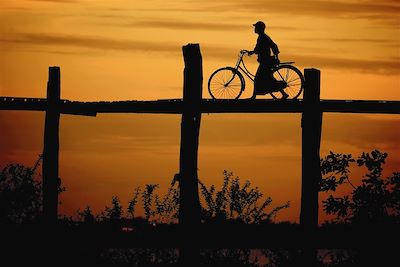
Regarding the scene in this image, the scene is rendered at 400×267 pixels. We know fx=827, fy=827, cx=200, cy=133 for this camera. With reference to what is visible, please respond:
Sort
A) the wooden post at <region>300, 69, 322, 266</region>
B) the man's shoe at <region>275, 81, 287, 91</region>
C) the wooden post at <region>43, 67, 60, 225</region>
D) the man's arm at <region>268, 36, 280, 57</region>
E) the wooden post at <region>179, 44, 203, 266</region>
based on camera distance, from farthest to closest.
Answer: the man's shoe at <region>275, 81, 287, 91</region> < the man's arm at <region>268, 36, 280, 57</region> < the wooden post at <region>43, 67, 60, 225</region> < the wooden post at <region>179, 44, 203, 266</region> < the wooden post at <region>300, 69, 322, 266</region>

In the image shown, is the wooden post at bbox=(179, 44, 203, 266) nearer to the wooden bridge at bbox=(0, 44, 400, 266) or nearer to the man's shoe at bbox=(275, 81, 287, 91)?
the wooden bridge at bbox=(0, 44, 400, 266)

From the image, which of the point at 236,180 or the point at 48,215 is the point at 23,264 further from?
the point at 236,180

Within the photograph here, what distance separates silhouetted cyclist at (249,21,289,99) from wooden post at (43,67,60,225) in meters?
3.66

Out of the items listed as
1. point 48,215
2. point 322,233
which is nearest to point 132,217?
point 48,215

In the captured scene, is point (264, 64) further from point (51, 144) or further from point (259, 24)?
point (51, 144)

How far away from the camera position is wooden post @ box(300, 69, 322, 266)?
13219 mm

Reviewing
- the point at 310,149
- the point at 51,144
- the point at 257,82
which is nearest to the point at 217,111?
the point at 310,149

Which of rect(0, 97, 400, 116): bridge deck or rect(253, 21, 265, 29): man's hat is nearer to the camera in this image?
rect(0, 97, 400, 116): bridge deck

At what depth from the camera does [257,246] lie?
991cm

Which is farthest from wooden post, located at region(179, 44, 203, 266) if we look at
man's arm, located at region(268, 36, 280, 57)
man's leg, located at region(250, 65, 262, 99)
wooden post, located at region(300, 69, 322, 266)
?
man's arm, located at region(268, 36, 280, 57)

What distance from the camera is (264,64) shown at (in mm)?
15781

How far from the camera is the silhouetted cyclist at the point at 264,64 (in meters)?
15.6

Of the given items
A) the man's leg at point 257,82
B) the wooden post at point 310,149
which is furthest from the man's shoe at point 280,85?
the wooden post at point 310,149

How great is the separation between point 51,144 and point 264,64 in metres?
4.30
